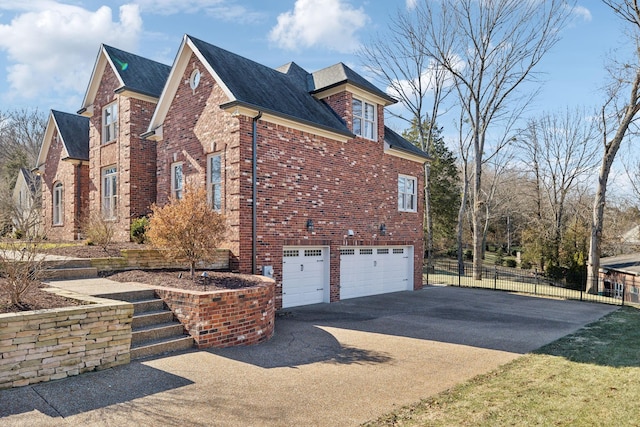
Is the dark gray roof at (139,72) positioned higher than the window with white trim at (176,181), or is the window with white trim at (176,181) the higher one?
the dark gray roof at (139,72)

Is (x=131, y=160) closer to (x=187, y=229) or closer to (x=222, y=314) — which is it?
(x=187, y=229)

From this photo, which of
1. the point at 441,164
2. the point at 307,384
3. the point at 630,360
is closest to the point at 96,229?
the point at 307,384

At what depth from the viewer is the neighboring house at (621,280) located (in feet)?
77.2

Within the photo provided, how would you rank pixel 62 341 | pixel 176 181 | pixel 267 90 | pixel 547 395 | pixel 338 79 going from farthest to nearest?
pixel 338 79 < pixel 176 181 < pixel 267 90 < pixel 547 395 < pixel 62 341

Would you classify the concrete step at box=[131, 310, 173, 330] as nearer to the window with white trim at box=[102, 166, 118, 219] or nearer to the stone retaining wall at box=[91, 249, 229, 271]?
the stone retaining wall at box=[91, 249, 229, 271]

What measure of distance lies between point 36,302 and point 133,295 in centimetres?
176

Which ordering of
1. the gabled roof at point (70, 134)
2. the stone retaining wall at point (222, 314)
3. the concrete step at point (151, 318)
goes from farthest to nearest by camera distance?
the gabled roof at point (70, 134), the stone retaining wall at point (222, 314), the concrete step at point (151, 318)

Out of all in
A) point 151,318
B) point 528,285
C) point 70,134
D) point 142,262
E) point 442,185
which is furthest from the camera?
point 442,185

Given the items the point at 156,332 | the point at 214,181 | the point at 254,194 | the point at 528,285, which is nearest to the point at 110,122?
the point at 214,181

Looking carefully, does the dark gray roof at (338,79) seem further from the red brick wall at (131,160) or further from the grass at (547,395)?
Result: the grass at (547,395)

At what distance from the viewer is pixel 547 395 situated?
5.66 m

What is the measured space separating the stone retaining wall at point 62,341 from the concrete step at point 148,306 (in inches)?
44.9

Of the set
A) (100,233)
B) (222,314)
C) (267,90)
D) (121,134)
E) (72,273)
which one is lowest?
(222,314)

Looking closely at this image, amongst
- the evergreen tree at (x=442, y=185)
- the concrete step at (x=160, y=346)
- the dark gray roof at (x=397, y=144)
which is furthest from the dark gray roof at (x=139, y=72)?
the evergreen tree at (x=442, y=185)
